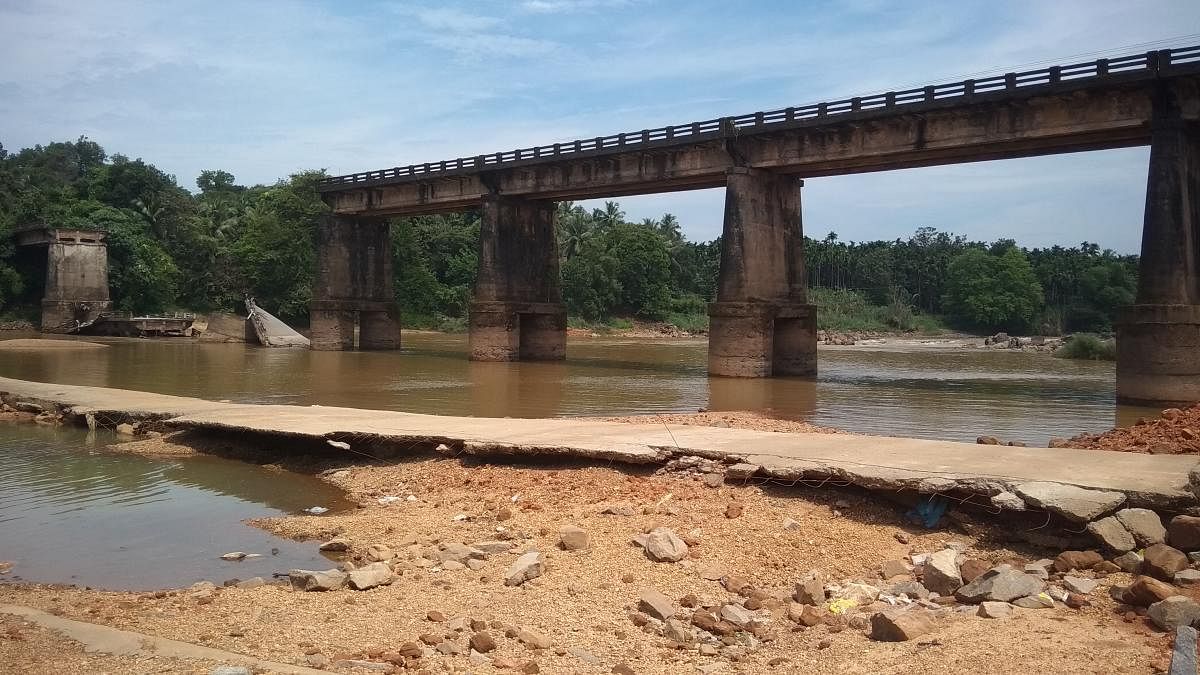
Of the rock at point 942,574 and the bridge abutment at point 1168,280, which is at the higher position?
the bridge abutment at point 1168,280

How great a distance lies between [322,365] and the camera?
33781mm

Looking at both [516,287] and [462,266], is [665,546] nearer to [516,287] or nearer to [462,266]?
[516,287]

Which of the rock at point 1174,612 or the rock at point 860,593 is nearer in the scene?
the rock at point 1174,612

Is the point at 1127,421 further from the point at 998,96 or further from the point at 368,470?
the point at 368,470

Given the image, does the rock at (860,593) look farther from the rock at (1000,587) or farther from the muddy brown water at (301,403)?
the muddy brown water at (301,403)

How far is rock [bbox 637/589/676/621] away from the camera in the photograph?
556cm

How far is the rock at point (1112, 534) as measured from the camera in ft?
19.9

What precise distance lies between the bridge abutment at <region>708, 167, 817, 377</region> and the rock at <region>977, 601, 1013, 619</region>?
22.1m

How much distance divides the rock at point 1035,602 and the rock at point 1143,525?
1.19 metres

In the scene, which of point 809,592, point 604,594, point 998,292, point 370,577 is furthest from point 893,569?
point 998,292

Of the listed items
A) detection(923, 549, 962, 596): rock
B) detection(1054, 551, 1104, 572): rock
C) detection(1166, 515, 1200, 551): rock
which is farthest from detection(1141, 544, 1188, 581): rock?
detection(923, 549, 962, 596): rock

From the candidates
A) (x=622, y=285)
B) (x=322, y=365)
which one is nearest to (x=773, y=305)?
(x=322, y=365)

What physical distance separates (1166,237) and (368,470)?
61.7ft

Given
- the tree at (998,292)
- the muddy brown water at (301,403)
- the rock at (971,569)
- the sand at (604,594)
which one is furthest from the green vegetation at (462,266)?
the rock at (971,569)
